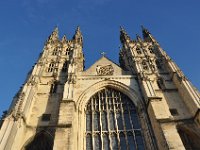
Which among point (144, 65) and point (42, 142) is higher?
point (144, 65)

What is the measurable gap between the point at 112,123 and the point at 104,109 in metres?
1.39

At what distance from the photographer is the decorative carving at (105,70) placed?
20125 mm

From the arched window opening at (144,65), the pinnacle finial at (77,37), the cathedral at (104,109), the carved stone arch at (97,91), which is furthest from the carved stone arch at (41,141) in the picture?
the pinnacle finial at (77,37)

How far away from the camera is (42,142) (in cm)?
1472

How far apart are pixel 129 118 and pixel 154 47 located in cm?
1134

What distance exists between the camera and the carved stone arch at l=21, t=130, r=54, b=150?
14.3 meters

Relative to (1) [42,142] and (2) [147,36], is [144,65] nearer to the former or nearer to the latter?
(2) [147,36]

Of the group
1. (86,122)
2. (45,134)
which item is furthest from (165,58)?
(45,134)

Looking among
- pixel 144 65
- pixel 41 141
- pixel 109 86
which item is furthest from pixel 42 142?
pixel 144 65

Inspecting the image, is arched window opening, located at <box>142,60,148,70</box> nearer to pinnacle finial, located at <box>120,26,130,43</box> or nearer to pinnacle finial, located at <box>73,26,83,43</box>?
pinnacle finial, located at <box>120,26,130,43</box>


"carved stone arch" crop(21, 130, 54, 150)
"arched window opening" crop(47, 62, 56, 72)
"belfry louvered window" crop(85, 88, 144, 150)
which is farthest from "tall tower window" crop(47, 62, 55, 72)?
"carved stone arch" crop(21, 130, 54, 150)

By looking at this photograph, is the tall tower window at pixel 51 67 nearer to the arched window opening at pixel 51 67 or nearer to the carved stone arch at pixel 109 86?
the arched window opening at pixel 51 67

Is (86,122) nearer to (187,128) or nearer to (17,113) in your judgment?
(17,113)

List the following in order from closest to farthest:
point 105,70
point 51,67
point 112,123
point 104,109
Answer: point 112,123, point 104,109, point 105,70, point 51,67
